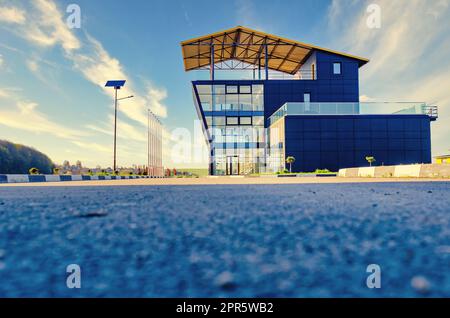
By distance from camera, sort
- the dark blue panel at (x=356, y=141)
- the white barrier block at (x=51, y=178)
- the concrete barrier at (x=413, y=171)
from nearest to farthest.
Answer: the concrete barrier at (x=413, y=171), the white barrier block at (x=51, y=178), the dark blue panel at (x=356, y=141)

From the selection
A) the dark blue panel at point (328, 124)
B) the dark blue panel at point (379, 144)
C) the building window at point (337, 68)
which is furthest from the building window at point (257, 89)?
the dark blue panel at point (379, 144)

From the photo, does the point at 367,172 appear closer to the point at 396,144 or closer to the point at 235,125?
the point at 396,144

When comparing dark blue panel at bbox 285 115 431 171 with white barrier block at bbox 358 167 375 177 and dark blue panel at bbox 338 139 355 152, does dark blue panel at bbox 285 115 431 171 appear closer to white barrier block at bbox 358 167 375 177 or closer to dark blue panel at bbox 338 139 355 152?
dark blue panel at bbox 338 139 355 152

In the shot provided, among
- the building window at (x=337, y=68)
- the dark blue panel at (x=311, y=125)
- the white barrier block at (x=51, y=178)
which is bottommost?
the white barrier block at (x=51, y=178)

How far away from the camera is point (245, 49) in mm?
41062

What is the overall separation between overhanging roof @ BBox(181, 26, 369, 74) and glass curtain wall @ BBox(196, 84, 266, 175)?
4720 millimetres

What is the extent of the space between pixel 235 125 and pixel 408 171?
28591 millimetres

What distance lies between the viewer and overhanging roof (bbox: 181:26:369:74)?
3775 centimetres

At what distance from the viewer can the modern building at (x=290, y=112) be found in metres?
33.0

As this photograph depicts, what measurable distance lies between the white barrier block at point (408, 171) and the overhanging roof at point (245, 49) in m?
26.4

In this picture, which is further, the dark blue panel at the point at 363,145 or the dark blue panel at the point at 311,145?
the dark blue panel at the point at 363,145

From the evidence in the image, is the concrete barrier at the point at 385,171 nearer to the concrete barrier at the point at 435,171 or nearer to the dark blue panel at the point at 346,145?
the concrete barrier at the point at 435,171

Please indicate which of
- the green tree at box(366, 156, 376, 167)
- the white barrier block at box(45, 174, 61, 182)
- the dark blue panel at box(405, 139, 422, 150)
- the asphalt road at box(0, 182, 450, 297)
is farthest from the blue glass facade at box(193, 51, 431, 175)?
the asphalt road at box(0, 182, 450, 297)

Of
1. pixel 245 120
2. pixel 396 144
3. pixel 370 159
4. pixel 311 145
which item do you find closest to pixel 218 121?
pixel 245 120
